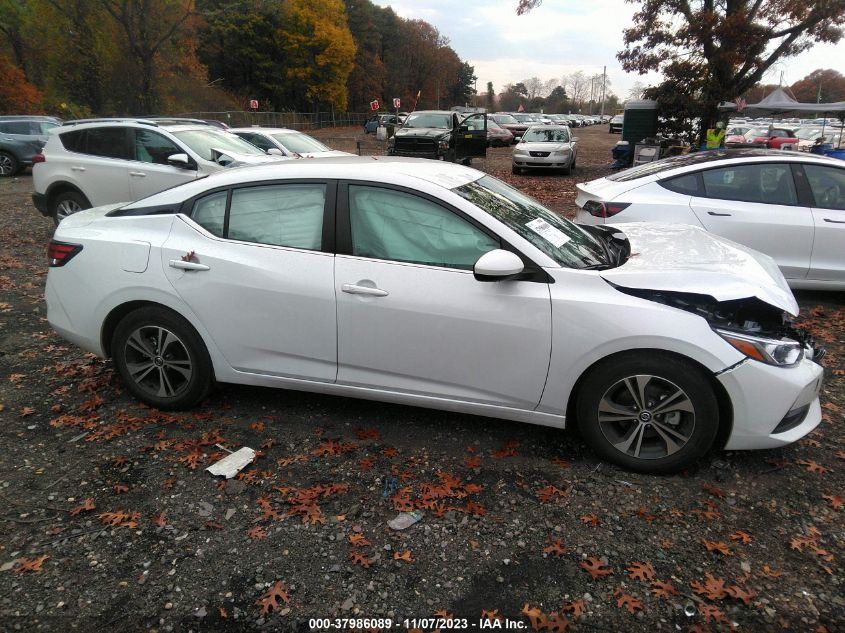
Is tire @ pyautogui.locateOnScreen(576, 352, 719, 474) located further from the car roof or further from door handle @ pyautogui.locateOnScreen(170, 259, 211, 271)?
door handle @ pyautogui.locateOnScreen(170, 259, 211, 271)

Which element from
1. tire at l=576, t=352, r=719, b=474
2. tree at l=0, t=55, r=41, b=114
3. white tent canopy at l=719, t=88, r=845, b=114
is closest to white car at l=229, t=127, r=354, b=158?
tire at l=576, t=352, r=719, b=474

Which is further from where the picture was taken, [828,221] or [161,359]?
[828,221]

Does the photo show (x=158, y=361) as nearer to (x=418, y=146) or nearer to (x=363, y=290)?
(x=363, y=290)

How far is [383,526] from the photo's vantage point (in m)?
2.96

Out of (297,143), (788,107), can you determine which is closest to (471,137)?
(297,143)

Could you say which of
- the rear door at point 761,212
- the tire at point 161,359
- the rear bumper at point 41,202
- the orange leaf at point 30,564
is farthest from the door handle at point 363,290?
the rear bumper at point 41,202

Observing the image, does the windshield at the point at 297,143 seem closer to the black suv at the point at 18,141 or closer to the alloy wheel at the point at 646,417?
the black suv at the point at 18,141

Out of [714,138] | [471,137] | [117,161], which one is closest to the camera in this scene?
[117,161]

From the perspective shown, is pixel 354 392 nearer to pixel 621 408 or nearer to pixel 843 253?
pixel 621 408

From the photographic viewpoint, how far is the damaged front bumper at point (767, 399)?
3.05 metres

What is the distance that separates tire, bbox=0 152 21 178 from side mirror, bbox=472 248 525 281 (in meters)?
20.1

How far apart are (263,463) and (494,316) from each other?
5.25ft

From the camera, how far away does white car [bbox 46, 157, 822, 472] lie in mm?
3129

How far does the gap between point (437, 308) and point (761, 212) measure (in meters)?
4.35
